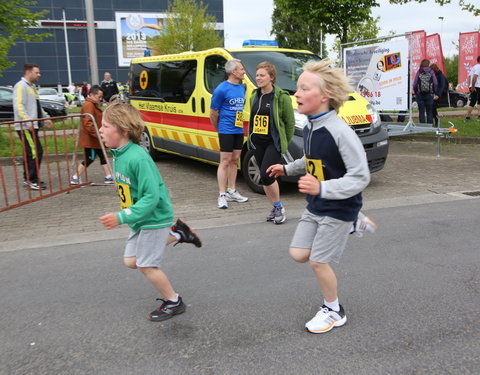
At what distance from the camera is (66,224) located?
19.4ft

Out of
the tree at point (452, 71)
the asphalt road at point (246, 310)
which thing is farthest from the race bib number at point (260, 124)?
the tree at point (452, 71)

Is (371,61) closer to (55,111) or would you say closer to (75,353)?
(75,353)

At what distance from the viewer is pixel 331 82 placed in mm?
2854

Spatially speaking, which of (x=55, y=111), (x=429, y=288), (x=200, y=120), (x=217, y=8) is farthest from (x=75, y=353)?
(x=217, y=8)

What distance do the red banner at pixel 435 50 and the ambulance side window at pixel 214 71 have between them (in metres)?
14.7

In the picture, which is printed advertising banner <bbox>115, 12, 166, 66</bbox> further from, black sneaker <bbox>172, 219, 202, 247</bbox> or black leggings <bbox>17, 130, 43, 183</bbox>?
black sneaker <bbox>172, 219, 202, 247</bbox>

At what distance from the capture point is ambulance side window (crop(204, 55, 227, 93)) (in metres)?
7.63

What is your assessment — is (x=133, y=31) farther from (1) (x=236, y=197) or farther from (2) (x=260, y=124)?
(2) (x=260, y=124)

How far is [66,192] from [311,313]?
17.4 feet

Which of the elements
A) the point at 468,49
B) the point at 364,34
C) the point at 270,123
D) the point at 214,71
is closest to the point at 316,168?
the point at 270,123

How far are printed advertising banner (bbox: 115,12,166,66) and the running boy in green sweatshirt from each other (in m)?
63.7

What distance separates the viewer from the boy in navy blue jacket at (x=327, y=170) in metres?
2.75

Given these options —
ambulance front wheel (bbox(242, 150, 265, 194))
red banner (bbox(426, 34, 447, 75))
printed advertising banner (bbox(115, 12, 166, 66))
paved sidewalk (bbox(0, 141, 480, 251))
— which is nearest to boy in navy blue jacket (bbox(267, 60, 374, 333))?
paved sidewalk (bbox(0, 141, 480, 251))

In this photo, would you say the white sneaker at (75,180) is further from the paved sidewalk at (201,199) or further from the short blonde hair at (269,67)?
the short blonde hair at (269,67)
